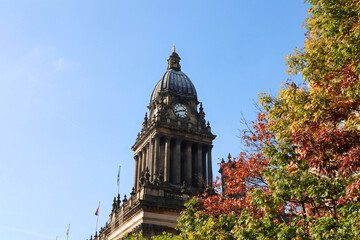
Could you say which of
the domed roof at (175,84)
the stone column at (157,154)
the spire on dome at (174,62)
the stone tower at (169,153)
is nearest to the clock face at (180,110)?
the stone tower at (169,153)

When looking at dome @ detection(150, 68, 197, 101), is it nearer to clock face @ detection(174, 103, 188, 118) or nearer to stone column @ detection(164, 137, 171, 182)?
clock face @ detection(174, 103, 188, 118)

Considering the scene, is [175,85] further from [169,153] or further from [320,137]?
[320,137]

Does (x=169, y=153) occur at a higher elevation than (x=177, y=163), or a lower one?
higher

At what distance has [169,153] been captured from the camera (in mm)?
56812

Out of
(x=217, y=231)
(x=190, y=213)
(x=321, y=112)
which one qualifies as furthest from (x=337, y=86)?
(x=190, y=213)

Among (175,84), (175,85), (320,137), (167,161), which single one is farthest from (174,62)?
(320,137)

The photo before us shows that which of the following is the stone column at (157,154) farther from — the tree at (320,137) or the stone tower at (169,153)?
the tree at (320,137)

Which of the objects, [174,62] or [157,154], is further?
[174,62]

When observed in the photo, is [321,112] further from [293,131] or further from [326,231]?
[326,231]

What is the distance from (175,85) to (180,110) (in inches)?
233

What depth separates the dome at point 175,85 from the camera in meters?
65.4

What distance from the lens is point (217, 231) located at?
63.4 ft

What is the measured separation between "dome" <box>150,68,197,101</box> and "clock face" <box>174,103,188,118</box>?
3.49 m

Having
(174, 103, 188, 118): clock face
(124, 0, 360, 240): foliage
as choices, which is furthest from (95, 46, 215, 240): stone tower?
(124, 0, 360, 240): foliage
